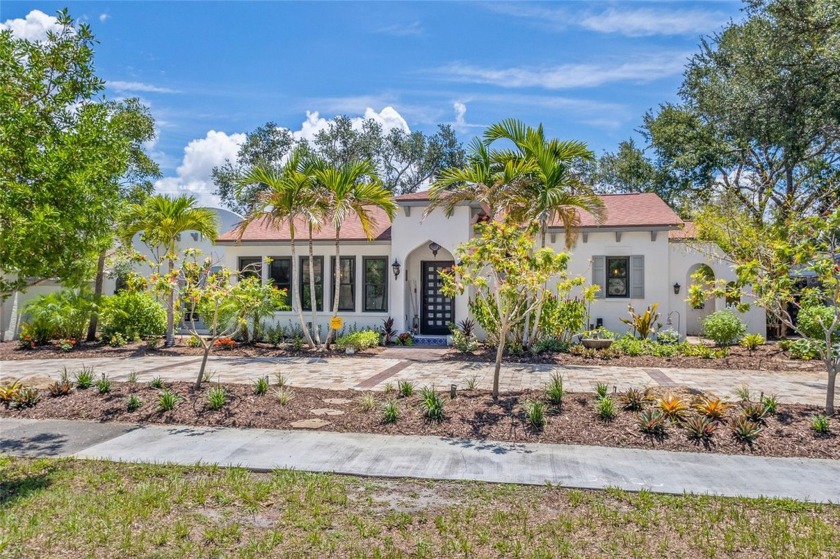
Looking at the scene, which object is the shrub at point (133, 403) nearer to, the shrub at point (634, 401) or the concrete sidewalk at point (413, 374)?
the concrete sidewalk at point (413, 374)

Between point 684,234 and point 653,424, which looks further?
point 684,234

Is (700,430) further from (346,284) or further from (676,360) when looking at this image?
(346,284)

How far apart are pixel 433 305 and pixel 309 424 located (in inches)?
423

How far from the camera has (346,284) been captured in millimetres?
18000

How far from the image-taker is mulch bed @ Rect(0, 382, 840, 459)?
264 inches

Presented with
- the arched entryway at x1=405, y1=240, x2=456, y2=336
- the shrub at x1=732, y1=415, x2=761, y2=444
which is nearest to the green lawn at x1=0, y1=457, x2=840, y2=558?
the shrub at x1=732, y1=415, x2=761, y2=444

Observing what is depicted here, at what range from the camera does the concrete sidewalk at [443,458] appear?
5.48 metres

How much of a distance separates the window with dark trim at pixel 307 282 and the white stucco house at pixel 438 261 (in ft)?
0.12

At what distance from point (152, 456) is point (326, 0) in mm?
9387

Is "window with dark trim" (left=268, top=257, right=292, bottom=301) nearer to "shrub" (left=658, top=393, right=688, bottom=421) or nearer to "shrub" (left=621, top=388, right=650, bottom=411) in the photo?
"shrub" (left=621, top=388, right=650, bottom=411)

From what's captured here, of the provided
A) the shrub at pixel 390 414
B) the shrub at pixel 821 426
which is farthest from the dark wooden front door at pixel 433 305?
the shrub at pixel 821 426

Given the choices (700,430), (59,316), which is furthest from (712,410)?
(59,316)

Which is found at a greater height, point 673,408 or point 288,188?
point 288,188

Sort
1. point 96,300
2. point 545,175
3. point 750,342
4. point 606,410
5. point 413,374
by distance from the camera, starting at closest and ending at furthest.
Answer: point 606,410
point 413,374
point 545,175
point 750,342
point 96,300
